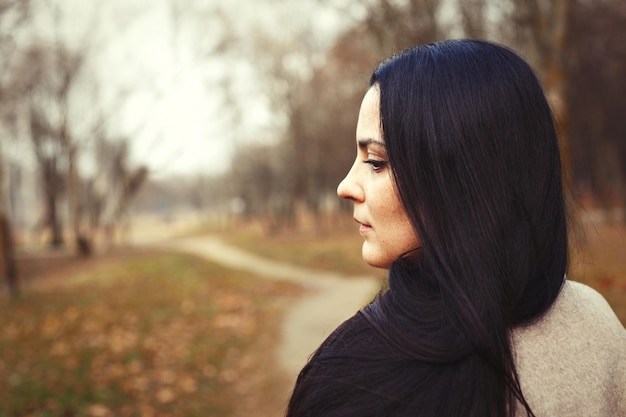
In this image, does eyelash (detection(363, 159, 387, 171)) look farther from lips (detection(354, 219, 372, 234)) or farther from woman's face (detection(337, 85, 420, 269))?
lips (detection(354, 219, 372, 234))

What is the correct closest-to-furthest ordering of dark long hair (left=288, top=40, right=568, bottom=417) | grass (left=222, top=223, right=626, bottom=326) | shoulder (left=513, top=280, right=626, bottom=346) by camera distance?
dark long hair (left=288, top=40, right=568, bottom=417), shoulder (left=513, top=280, right=626, bottom=346), grass (left=222, top=223, right=626, bottom=326)

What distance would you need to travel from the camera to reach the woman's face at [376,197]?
1071 millimetres

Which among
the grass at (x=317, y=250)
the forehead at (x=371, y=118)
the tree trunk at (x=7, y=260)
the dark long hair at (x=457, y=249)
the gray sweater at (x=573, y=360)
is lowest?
the grass at (x=317, y=250)

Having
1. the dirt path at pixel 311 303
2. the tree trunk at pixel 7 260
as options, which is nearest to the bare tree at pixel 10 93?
the tree trunk at pixel 7 260

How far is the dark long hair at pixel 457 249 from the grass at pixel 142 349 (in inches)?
200

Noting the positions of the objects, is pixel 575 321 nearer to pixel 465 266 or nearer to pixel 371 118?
pixel 465 266

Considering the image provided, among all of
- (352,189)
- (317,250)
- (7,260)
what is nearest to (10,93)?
(7,260)

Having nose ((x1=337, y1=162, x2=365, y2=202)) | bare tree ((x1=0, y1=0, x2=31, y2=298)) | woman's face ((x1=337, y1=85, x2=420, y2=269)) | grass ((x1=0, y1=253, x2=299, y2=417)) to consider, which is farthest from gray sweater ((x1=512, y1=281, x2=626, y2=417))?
bare tree ((x1=0, y1=0, x2=31, y2=298))

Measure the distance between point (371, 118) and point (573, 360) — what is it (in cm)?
69

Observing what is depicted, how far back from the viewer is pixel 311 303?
11.4m

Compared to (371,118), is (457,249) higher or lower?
lower

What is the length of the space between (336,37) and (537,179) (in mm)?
19511

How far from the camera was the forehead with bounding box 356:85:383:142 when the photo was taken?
3.55 ft

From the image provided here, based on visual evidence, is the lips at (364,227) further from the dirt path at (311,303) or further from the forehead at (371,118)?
the dirt path at (311,303)
